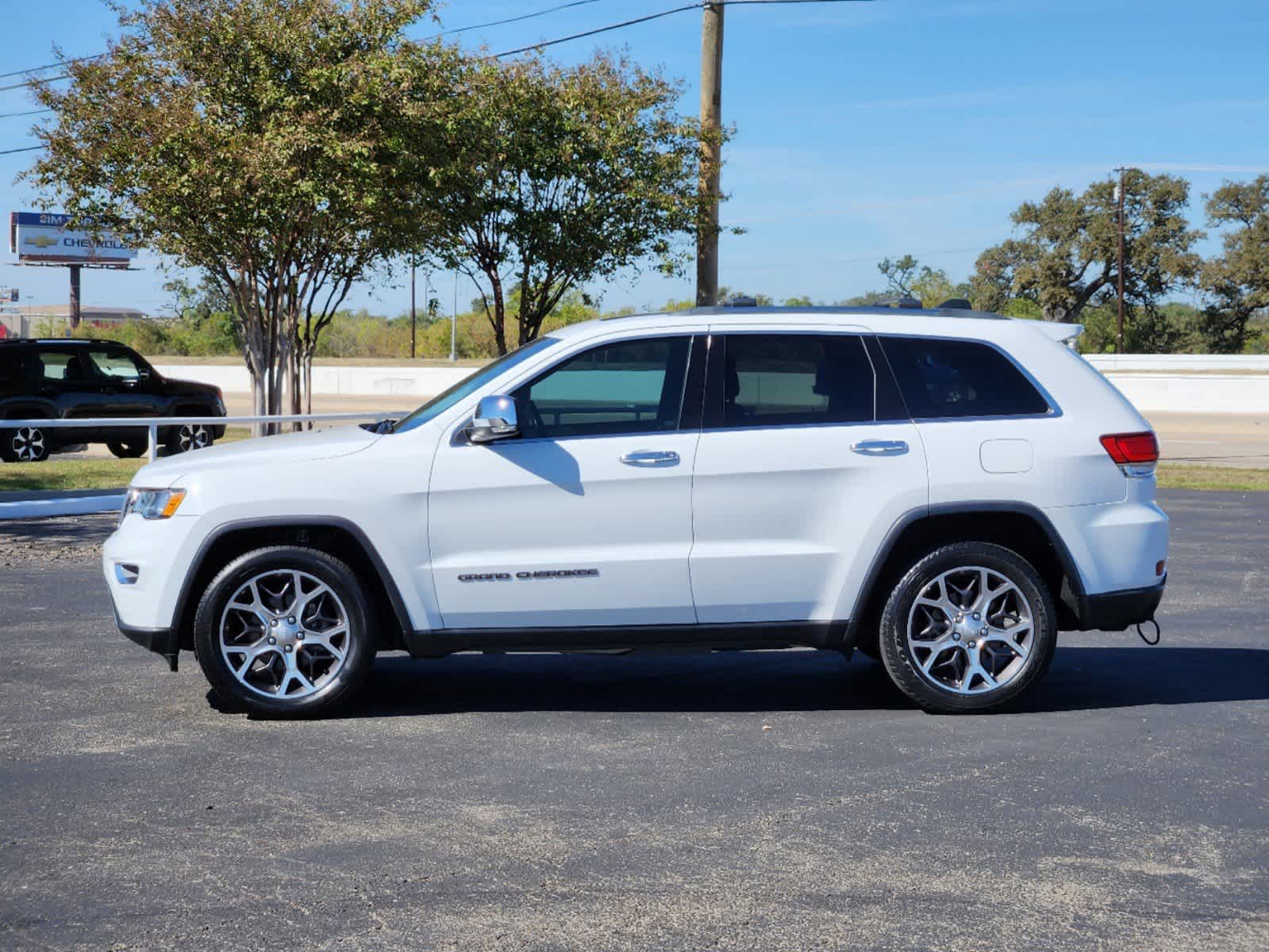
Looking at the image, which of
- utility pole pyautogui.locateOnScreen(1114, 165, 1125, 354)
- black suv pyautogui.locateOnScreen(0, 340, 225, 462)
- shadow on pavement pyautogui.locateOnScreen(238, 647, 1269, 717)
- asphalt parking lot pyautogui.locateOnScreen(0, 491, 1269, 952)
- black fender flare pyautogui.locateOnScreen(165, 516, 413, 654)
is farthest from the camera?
utility pole pyautogui.locateOnScreen(1114, 165, 1125, 354)

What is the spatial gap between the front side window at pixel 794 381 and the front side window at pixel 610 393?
0.24 metres

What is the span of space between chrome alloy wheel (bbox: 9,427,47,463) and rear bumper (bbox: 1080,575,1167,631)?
62.3 feet

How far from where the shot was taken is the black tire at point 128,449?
82.4 ft

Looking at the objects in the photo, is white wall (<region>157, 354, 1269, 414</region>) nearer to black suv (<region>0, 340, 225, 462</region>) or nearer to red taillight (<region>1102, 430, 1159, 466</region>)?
black suv (<region>0, 340, 225, 462</region>)

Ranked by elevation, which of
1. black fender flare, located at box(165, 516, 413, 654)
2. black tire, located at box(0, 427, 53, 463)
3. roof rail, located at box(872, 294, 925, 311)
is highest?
roof rail, located at box(872, 294, 925, 311)

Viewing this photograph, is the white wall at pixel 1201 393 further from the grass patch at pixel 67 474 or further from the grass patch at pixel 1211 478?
the grass patch at pixel 67 474

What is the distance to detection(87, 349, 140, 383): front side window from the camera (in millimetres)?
23750

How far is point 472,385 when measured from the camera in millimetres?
6930

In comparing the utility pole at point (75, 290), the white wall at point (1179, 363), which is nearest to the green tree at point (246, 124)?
the white wall at point (1179, 363)

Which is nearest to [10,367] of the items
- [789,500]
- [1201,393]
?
[789,500]

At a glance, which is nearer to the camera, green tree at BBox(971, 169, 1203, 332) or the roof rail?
the roof rail

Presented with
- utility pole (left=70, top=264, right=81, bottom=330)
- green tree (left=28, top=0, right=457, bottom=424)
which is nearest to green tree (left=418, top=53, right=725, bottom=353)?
green tree (left=28, top=0, right=457, bottom=424)

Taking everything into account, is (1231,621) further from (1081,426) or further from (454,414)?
(454,414)

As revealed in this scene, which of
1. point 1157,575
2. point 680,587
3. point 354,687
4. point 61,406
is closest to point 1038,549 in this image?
point 1157,575
